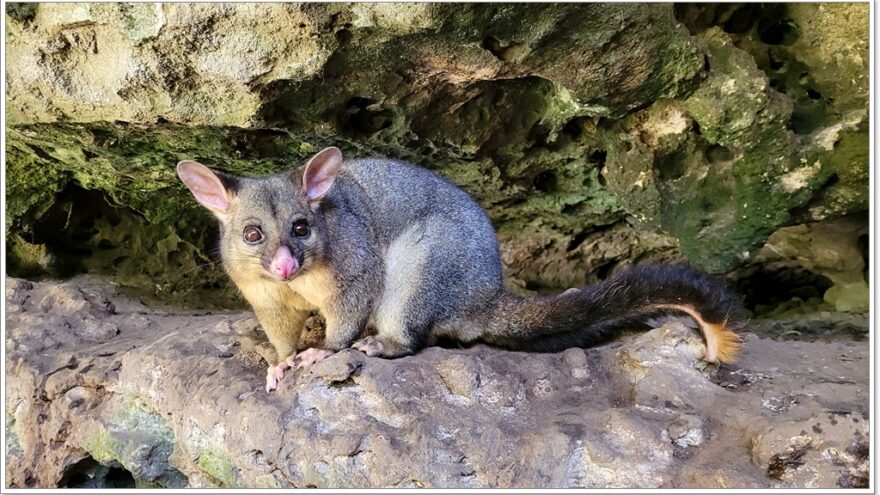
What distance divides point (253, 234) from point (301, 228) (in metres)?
0.23

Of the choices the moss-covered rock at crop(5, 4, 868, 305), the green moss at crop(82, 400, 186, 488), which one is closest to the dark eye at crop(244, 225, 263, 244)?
the moss-covered rock at crop(5, 4, 868, 305)

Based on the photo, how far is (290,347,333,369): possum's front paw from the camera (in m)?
3.90

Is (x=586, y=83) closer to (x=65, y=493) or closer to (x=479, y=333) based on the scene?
(x=479, y=333)

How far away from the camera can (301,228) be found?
4.10 meters

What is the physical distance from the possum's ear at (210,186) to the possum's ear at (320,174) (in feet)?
1.21

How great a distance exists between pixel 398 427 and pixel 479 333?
986 millimetres

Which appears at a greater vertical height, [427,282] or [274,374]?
[427,282]

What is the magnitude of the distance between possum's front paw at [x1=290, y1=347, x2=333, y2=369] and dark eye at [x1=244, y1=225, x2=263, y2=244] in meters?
0.59

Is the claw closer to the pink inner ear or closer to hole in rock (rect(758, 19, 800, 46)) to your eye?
the pink inner ear

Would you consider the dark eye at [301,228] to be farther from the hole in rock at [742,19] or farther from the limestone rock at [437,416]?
the hole in rock at [742,19]

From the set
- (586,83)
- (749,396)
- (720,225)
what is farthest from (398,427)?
(720,225)

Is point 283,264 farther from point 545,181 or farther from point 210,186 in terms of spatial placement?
point 545,181

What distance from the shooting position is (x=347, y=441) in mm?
3430

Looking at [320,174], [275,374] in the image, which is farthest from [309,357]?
[320,174]
